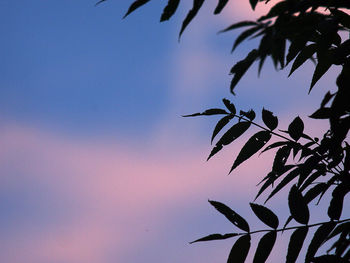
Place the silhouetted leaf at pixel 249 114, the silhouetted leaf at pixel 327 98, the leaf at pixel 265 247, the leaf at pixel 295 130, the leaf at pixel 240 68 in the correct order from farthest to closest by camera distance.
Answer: the silhouetted leaf at pixel 249 114
the leaf at pixel 295 130
the leaf at pixel 265 247
the silhouetted leaf at pixel 327 98
the leaf at pixel 240 68

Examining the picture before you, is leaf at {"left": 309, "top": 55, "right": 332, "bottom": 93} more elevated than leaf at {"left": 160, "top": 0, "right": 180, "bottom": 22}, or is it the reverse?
leaf at {"left": 160, "top": 0, "right": 180, "bottom": 22}

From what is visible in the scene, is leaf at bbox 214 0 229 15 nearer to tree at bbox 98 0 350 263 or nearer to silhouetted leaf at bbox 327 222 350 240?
tree at bbox 98 0 350 263

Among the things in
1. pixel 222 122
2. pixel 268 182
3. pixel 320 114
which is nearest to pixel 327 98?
pixel 320 114

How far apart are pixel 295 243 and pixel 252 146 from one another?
48 centimetres

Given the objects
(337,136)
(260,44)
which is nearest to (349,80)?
(337,136)

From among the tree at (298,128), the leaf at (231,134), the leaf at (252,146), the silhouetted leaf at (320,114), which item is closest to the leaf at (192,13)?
the tree at (298,128)

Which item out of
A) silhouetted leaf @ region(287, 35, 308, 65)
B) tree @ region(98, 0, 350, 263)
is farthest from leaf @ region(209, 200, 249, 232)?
silhouetted leaf @ region(287, 35, 308, 65)

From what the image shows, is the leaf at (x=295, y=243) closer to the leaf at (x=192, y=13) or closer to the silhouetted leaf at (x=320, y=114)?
the silhouetted leaf at (x=320, y=114)

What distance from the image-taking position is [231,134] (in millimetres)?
1995

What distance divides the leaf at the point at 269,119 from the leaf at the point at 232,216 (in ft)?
1.76

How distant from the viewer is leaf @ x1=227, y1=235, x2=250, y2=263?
62.0 inches

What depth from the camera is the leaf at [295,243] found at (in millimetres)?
1512

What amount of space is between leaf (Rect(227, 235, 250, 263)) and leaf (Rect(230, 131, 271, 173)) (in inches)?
11.2

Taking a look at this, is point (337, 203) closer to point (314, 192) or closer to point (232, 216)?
point (314, 192)
